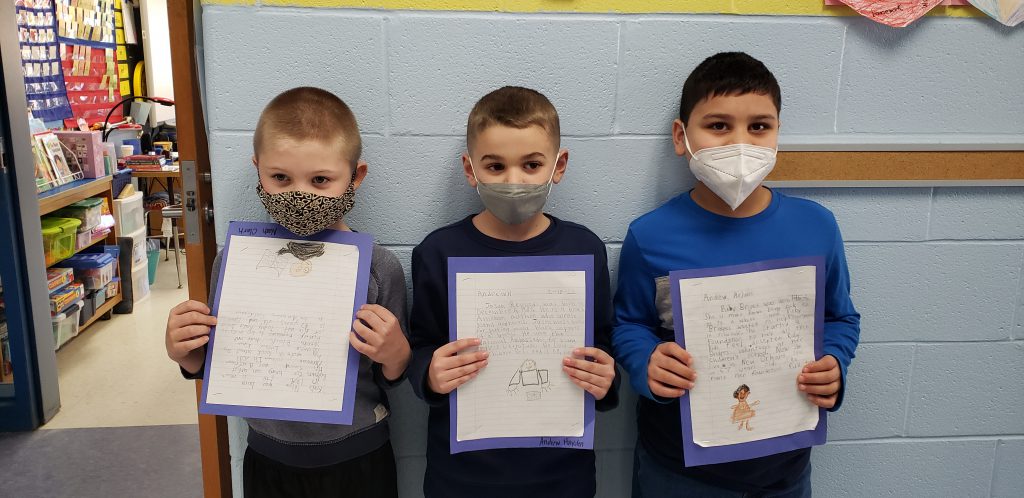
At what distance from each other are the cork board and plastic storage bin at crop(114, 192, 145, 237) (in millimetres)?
4169

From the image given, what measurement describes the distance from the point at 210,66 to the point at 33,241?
216 centimetres

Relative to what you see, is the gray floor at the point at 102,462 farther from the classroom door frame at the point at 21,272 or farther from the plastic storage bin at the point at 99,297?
the plastic storage bin at the point at 99,297

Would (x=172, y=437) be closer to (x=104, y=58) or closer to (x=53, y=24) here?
(x=53, y=24)

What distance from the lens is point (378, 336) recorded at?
3.90 feet

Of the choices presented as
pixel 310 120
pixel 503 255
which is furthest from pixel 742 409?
pixel 310 120

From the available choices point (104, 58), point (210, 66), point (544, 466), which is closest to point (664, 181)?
point (544, 466)

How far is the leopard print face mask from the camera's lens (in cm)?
117

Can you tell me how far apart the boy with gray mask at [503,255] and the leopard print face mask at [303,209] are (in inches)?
8.1

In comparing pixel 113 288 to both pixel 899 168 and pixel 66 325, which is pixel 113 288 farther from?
pixel 899 168

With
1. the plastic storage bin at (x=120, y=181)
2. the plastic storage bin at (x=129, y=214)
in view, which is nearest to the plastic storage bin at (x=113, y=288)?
the plastic storage bin at (x=129, y=214)

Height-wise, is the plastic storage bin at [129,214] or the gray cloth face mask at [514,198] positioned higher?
the gray cloth face mask at [514,198]

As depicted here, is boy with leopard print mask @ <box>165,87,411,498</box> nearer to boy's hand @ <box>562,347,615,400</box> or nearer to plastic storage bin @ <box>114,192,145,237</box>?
boy's hand @ <box>562,347,615,400</box>

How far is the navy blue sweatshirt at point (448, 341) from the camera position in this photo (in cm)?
131

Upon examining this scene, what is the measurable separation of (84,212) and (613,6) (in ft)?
11.4
